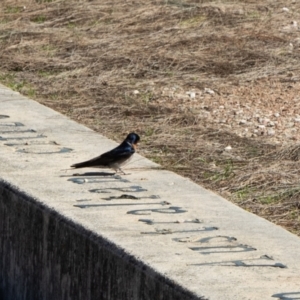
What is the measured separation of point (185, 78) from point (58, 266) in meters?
4.50

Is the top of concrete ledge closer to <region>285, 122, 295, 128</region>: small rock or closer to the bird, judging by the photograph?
the bird

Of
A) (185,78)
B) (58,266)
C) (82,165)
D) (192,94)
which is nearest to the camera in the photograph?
(58,266)

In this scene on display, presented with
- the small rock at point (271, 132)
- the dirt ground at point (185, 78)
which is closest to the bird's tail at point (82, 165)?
the dirt ground at point (185, 78)

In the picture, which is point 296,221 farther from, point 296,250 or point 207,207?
point 296,250

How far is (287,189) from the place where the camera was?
620 centimetres

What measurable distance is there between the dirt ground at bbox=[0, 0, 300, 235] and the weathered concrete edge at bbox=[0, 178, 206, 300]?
1307mm

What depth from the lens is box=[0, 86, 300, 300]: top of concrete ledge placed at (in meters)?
4.17

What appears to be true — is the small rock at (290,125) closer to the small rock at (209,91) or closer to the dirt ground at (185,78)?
the dirt ground at (185,78)

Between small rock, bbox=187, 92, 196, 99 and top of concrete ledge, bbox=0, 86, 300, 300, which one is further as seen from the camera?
small rock, bbox=187, 92, 196, 99

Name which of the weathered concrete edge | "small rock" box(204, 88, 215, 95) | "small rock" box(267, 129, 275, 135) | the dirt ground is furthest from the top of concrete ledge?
"small rock" box(204, 88, 215, 95)

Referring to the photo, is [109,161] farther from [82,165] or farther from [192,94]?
[192,94]

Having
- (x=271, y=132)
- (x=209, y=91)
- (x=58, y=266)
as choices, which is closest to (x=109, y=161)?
(x=58, y=266)

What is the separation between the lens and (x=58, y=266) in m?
4.91

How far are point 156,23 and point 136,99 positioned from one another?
2.78 metres
